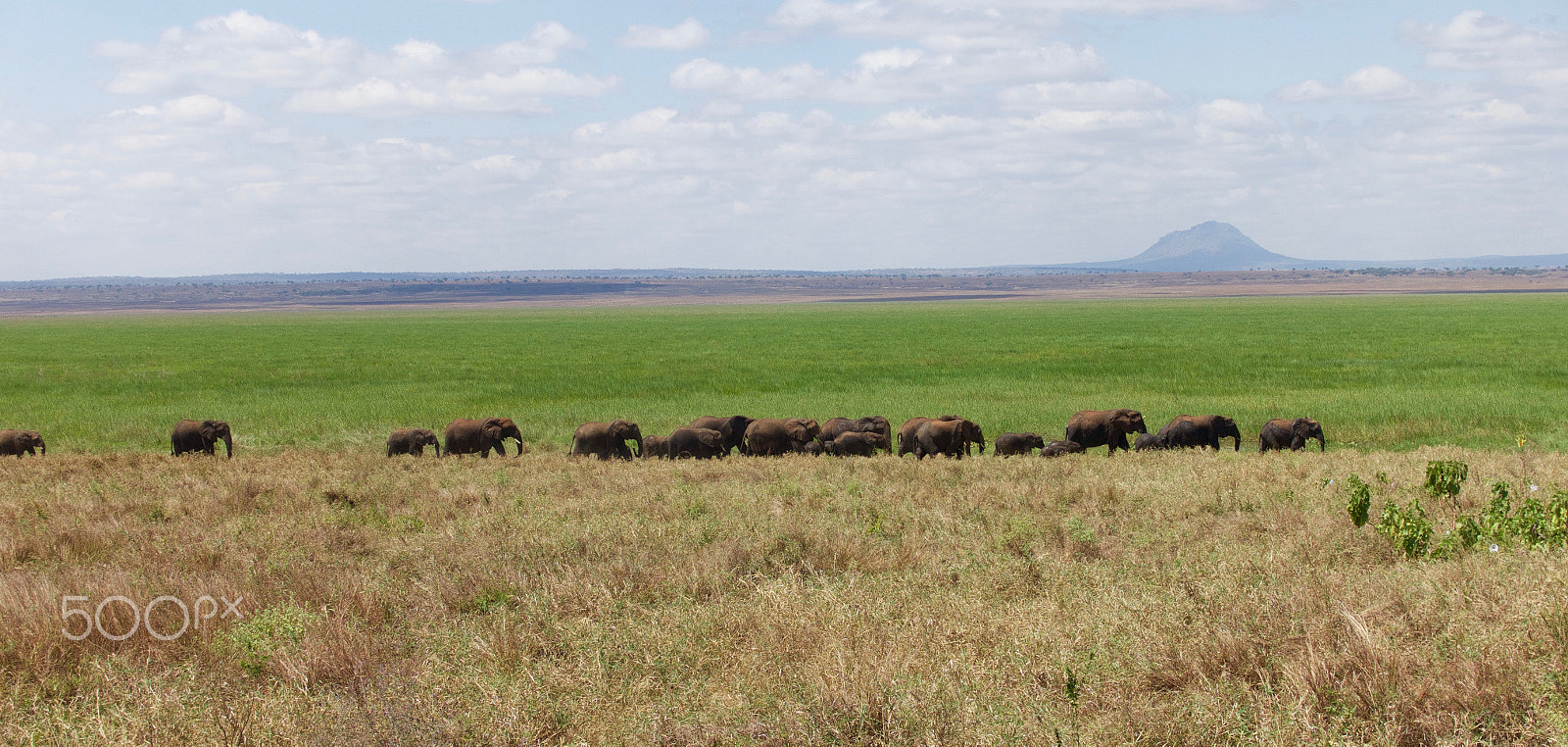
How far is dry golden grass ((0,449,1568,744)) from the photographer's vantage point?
5004 millimetres

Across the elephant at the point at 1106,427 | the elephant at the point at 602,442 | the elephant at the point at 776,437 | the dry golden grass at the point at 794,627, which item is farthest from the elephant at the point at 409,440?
the elephant at the point at 1106,427

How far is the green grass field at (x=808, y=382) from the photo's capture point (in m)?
23.7

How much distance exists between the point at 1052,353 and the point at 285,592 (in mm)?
43032

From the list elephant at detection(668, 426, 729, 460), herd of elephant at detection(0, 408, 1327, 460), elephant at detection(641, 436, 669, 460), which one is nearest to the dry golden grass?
herd of elephant at detection(0, 408, 1327, 460)

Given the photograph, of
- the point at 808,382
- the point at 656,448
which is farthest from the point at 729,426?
the point at 808,382

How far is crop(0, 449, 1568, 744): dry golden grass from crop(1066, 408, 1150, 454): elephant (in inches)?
298

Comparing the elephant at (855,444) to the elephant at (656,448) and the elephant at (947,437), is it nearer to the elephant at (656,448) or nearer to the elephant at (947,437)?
the elephant at (947,437)

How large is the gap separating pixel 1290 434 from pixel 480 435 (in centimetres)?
1511

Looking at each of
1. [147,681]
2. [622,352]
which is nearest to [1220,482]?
[147,681]

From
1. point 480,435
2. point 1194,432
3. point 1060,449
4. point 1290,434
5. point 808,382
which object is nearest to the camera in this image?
point 1060,449

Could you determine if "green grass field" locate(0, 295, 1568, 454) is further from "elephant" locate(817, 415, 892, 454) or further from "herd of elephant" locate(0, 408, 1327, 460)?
"elephant" locate(817, 415, 892, 454)

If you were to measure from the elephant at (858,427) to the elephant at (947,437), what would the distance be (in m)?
1.02

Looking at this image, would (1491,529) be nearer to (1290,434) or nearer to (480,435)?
(1290,434)

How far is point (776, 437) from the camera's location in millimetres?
19203
